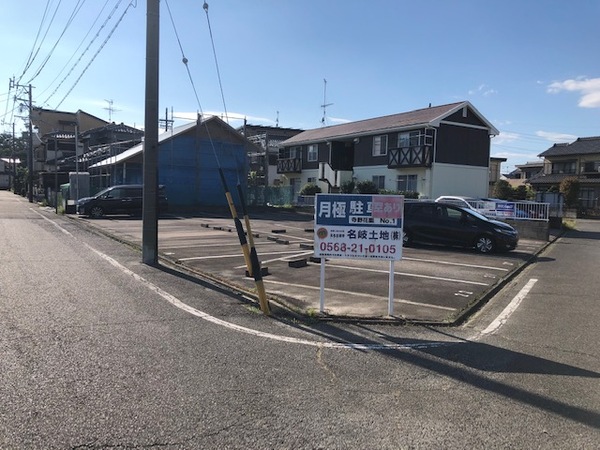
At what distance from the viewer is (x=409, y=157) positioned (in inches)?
1367

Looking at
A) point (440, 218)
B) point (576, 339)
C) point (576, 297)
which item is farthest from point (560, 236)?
point (576, 339)

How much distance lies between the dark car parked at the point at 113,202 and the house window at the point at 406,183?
18402 mm

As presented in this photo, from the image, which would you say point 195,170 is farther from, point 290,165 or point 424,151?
point 424,151

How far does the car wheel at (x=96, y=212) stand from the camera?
1083 inches

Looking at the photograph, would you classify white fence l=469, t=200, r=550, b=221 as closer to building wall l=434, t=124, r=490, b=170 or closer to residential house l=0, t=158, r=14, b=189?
building wall l=434, t=124, r=490, b=170

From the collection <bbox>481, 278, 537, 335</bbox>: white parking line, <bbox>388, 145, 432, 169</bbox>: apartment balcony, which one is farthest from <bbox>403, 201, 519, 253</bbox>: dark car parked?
<bbox>388, 145, 432, 169</bbox>: apartment balcony

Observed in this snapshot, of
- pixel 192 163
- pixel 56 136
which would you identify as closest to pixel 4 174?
pixel 56 136

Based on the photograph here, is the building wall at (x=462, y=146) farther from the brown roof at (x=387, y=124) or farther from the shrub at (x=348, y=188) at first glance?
the shrub at (x=348, y=188)

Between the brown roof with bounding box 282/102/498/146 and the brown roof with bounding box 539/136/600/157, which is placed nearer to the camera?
the brown roof with bounding box 282/102/498/146

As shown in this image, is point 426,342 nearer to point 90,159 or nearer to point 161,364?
point 161,364

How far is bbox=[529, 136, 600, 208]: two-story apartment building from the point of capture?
4506cm

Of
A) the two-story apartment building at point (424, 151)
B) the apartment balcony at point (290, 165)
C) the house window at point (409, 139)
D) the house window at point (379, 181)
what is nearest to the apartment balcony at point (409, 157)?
the two-story apartment building at point (424, 151)

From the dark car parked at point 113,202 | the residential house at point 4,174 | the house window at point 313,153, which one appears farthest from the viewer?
the residential house at point 4,174

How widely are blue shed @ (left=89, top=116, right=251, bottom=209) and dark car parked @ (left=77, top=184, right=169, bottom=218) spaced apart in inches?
244
